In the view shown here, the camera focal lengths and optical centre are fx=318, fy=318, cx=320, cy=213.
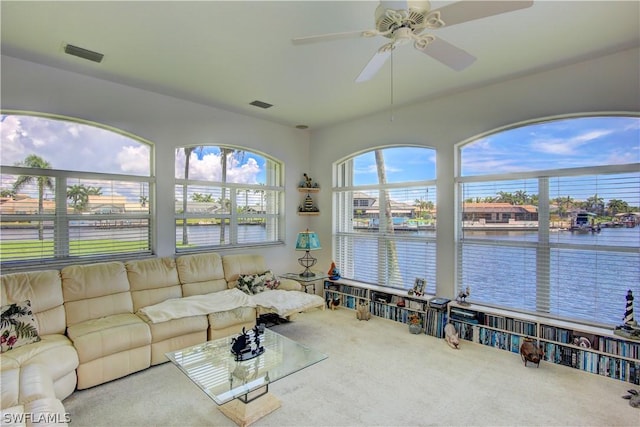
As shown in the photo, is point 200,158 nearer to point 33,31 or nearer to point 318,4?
point 33,31

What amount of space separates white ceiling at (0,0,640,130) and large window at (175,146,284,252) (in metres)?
1.05

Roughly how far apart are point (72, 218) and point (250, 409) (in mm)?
2915

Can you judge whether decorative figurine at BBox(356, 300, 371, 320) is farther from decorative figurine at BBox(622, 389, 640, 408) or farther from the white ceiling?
the white ceiling

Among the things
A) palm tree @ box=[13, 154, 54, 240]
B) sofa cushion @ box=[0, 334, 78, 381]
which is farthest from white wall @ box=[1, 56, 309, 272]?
sofa cushion @ box=[0, 334, 78, 381]

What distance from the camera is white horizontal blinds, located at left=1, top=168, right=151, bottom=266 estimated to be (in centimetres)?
324

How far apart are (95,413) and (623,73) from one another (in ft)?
17.5

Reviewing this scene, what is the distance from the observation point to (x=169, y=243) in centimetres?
422

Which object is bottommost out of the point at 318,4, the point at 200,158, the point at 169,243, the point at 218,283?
the point at 218,283

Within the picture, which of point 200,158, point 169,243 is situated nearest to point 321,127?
point 200,158

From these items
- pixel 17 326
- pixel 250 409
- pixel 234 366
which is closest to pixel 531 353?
pixel 250 409

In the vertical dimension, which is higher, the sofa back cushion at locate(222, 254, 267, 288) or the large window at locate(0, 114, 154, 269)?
the large window at locate(0, 114, 154, 269)

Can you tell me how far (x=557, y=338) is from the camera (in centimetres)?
319

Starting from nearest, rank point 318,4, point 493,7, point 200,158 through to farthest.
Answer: point 493,7, point 318,4, point 200,158

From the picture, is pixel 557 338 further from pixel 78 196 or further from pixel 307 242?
pixel 78 196
